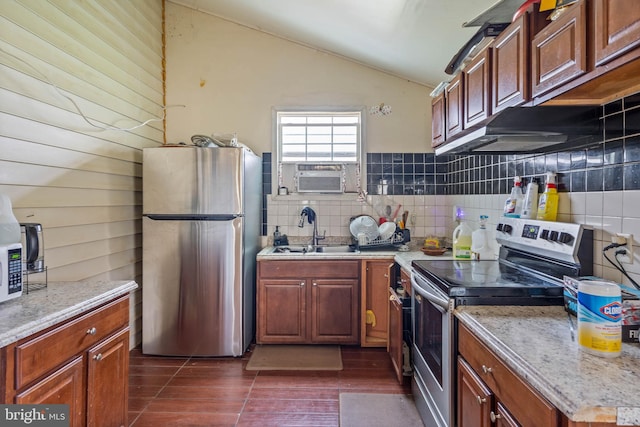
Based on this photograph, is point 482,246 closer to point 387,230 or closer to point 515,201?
point 515,201

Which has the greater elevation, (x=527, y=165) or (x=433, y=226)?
(x=527, y=165)

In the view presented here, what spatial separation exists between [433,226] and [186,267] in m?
2.26

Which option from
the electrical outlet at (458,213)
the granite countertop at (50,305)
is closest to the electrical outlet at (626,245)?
the electrical outlet at (458,213)

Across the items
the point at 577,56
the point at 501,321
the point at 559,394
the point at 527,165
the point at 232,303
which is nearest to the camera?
the point at 559,394

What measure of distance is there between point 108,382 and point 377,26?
104 inches

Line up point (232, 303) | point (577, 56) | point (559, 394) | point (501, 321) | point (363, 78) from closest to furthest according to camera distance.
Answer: point (559, 394) < point (577, 56) < point (501, 321) < point (232, 303) < point (363, 78)

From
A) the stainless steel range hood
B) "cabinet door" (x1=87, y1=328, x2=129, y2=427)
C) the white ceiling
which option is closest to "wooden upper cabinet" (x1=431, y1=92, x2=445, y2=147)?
the white ceiling

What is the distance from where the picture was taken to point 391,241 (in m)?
3.09

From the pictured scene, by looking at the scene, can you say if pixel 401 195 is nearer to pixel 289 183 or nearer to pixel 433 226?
pixel 433 226

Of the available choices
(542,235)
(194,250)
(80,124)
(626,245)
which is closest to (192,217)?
(194,250)

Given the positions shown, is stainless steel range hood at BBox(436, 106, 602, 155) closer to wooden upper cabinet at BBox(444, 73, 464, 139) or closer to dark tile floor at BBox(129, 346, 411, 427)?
wooden upper cabinet at BBox(444, 73, 464, 139)

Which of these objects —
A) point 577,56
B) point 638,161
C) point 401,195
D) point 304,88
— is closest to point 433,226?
point 401,195

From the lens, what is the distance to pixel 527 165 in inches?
78.3

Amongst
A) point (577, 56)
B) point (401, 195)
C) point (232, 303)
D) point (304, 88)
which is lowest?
point (232, 303)
